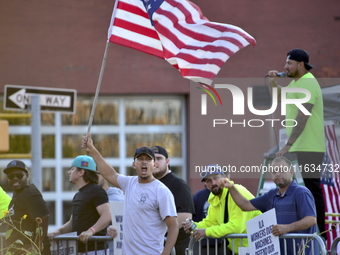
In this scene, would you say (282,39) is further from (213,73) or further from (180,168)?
(213,73)

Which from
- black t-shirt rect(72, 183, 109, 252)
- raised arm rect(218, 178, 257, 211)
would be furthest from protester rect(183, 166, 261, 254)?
black t-shirt rect(72, 183, 109, 252)

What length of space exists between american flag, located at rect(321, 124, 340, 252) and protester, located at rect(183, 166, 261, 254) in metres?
1.04

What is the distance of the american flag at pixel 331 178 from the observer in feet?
25.2

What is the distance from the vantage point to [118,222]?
681cm

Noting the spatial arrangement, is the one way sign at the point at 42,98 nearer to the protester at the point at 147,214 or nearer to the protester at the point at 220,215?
the protester at the point at 220,215

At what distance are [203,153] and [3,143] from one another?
468 cm

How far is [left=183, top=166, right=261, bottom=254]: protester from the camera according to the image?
6.88 m

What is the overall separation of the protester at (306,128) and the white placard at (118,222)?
5.94 feet

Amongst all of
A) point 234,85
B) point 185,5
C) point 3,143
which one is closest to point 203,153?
point 234,85

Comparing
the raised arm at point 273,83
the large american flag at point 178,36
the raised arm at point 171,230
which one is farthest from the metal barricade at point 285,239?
the raised arm at point 273,83

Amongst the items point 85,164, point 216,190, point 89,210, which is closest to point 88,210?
point 89,210

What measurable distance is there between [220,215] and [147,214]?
135cm

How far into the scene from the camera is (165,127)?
12250mm

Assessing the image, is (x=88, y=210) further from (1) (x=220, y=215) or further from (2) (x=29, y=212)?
(1) (x=220, y=215)
